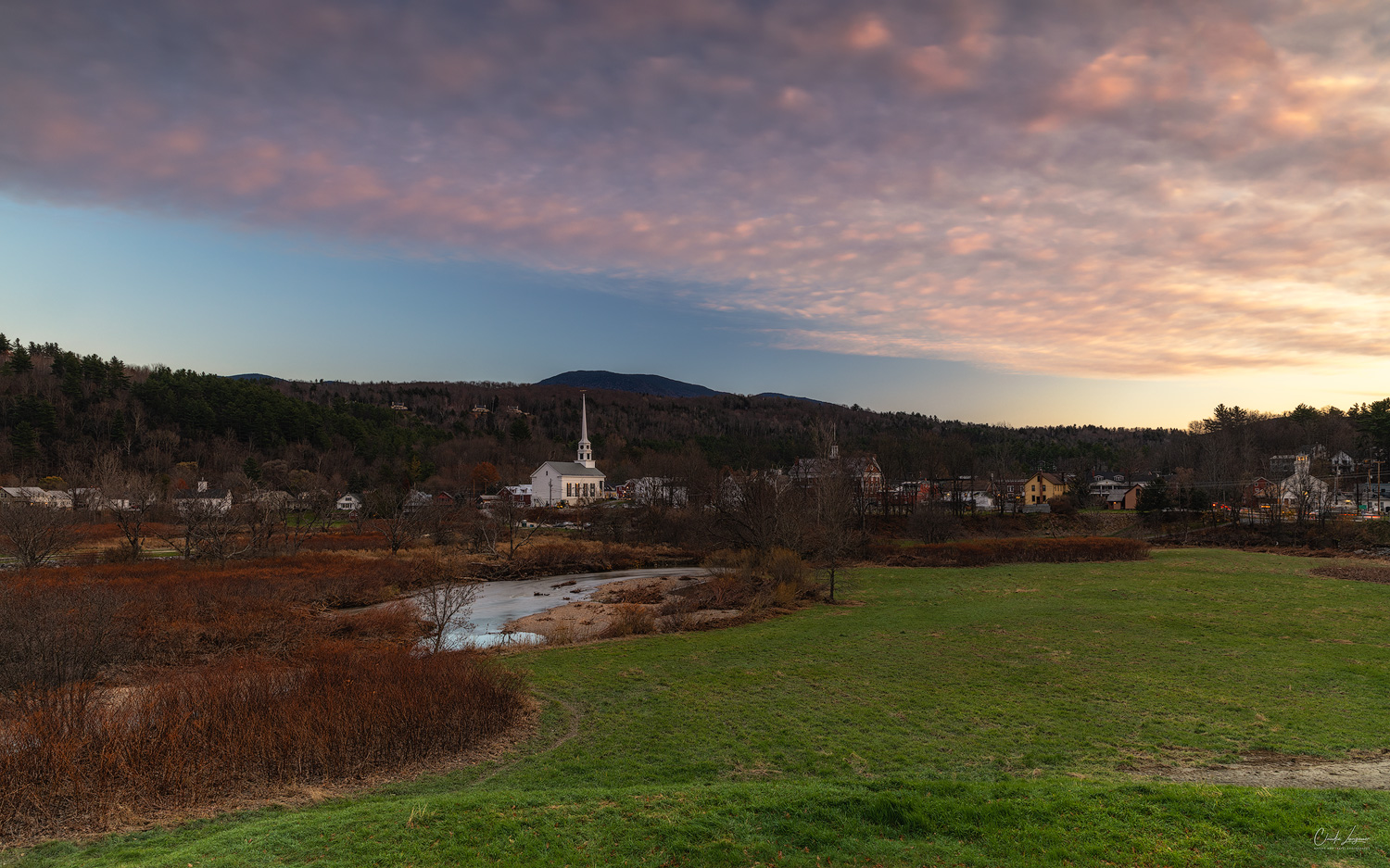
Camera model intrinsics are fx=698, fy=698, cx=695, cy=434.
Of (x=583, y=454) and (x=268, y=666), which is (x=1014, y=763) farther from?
(x=583, y=454)

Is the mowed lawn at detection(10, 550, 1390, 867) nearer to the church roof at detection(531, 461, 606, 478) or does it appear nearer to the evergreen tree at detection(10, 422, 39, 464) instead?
the church roof at detection(531, 461, 606, 478)

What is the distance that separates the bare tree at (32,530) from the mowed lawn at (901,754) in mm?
31691

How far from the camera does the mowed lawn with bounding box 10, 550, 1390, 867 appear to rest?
7.30 m

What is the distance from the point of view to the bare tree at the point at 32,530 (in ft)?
113

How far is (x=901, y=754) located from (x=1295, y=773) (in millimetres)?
5667

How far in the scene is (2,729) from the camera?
12.0m

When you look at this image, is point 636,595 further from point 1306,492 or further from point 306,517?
point 306,517

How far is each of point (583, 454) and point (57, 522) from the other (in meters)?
95.4

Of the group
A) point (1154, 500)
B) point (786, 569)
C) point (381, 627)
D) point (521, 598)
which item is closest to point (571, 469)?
point (521, 598)

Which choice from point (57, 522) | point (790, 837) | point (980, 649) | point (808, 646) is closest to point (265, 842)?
point (790, 837)

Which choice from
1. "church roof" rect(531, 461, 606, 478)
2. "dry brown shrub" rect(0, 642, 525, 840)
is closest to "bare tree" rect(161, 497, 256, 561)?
"dry brown shrub" rect(0, 642, 525, 840)

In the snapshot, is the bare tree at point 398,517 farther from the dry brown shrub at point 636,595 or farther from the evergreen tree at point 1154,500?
the evergreen tree at point 1154,500

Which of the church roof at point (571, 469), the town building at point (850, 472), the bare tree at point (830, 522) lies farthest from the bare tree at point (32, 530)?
the church roof at point (571, 469)

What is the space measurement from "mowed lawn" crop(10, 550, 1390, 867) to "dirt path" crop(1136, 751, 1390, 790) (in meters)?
0.43
